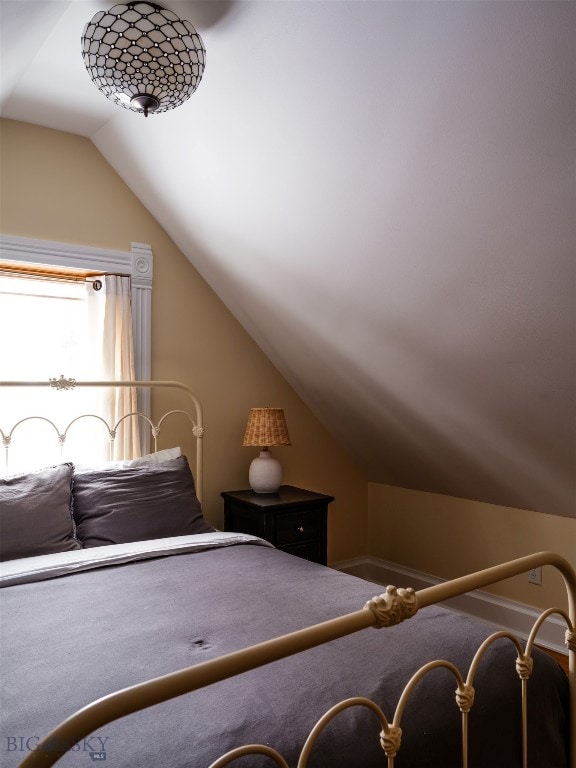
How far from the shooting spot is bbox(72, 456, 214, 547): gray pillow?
2443mm

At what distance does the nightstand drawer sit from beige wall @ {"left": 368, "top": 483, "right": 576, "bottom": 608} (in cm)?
80

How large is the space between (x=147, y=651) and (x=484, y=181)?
1.56m

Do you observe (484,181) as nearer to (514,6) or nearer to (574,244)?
(574,244)

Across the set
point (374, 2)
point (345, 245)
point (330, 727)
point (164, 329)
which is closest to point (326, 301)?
point (345, 245)

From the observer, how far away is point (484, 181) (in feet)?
6.22

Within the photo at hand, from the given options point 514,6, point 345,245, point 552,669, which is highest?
point 514,6

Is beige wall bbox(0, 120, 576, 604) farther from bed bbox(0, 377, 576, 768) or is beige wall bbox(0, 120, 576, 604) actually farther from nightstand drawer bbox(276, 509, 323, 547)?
bed bbox(0, 377, 576, 768)

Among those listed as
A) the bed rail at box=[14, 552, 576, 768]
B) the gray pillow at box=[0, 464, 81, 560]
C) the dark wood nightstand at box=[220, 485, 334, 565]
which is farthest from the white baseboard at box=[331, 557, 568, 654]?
the gray pillow at box=[0, 464, 81, 560]

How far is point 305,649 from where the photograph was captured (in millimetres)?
974

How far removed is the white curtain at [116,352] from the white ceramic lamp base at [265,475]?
60 centimetres

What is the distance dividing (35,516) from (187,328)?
1.40m

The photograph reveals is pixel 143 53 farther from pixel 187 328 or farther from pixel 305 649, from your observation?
pixel 305 649

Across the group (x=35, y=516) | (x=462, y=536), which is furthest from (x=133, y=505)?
(x=462, y=536)

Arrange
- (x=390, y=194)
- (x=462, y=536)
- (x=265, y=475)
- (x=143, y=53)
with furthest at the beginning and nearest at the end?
(x=462, y=536) < (x=265, y=475) < (x=390, y=194) < (x=143, y=53)
